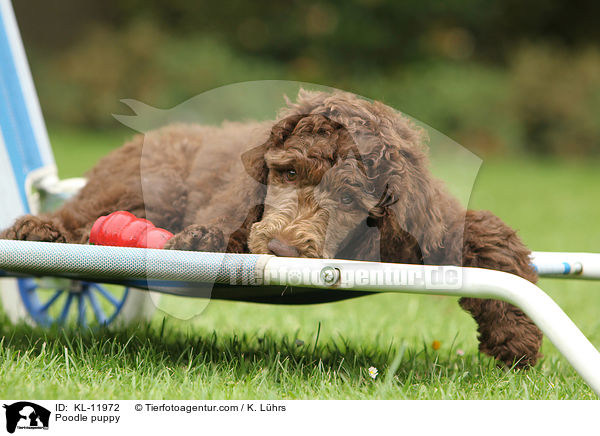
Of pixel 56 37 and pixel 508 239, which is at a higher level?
pixel 56 37

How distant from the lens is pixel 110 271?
75.8 inches

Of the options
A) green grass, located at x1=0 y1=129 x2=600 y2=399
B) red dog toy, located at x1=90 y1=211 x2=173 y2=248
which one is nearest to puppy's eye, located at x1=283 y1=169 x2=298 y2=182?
red dog toy, located at x1=90 y1=211 x2=173 y2=248

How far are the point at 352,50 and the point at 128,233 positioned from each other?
8.56m

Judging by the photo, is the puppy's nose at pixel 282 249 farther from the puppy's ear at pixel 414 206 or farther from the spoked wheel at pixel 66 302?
the spoked wheel at pixel 66 302

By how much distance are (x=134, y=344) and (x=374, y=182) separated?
115 centimetres

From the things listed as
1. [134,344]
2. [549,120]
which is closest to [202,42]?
[549,120]

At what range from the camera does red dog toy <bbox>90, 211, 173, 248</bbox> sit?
215 centimetres

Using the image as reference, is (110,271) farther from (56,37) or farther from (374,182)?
(56,37)

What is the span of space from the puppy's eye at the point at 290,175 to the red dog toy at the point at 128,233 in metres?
0.42

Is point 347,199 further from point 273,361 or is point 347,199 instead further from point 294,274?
point 273,361

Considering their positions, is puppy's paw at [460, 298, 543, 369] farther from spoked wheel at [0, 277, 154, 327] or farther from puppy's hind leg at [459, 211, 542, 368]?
spoked wheel at [0, 277, 154, 327]
